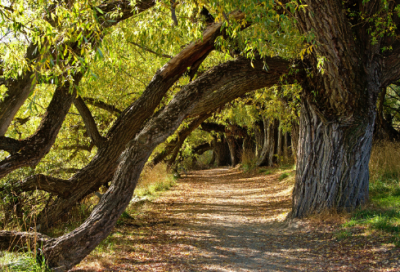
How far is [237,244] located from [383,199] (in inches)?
128

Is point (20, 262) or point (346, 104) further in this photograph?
point (346, 104)

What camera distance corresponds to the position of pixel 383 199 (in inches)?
265

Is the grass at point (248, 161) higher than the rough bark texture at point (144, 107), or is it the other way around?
the rough bark texture at point (144, 107)

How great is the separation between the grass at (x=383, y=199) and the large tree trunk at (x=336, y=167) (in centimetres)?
40

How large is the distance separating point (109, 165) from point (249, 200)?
6.18 m

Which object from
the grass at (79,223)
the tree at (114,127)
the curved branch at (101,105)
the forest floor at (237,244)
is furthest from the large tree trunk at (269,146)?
the tree at (114,127)

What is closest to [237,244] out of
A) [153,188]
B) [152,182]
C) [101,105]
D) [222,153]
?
[101,105]

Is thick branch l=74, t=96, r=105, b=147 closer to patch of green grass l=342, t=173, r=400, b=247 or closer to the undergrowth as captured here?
patch of green grass l=342, t=173, r=400, b=247

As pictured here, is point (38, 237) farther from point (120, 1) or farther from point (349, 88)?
point (349, 88)

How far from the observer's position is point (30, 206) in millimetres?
6562

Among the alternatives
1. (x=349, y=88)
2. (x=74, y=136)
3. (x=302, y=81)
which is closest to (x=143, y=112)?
(x=302, y=81)

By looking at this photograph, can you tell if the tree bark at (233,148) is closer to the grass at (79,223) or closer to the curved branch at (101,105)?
the grass at (79,223)

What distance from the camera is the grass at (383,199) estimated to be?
5.32 meters

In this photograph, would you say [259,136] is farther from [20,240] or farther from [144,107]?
[20,240]
